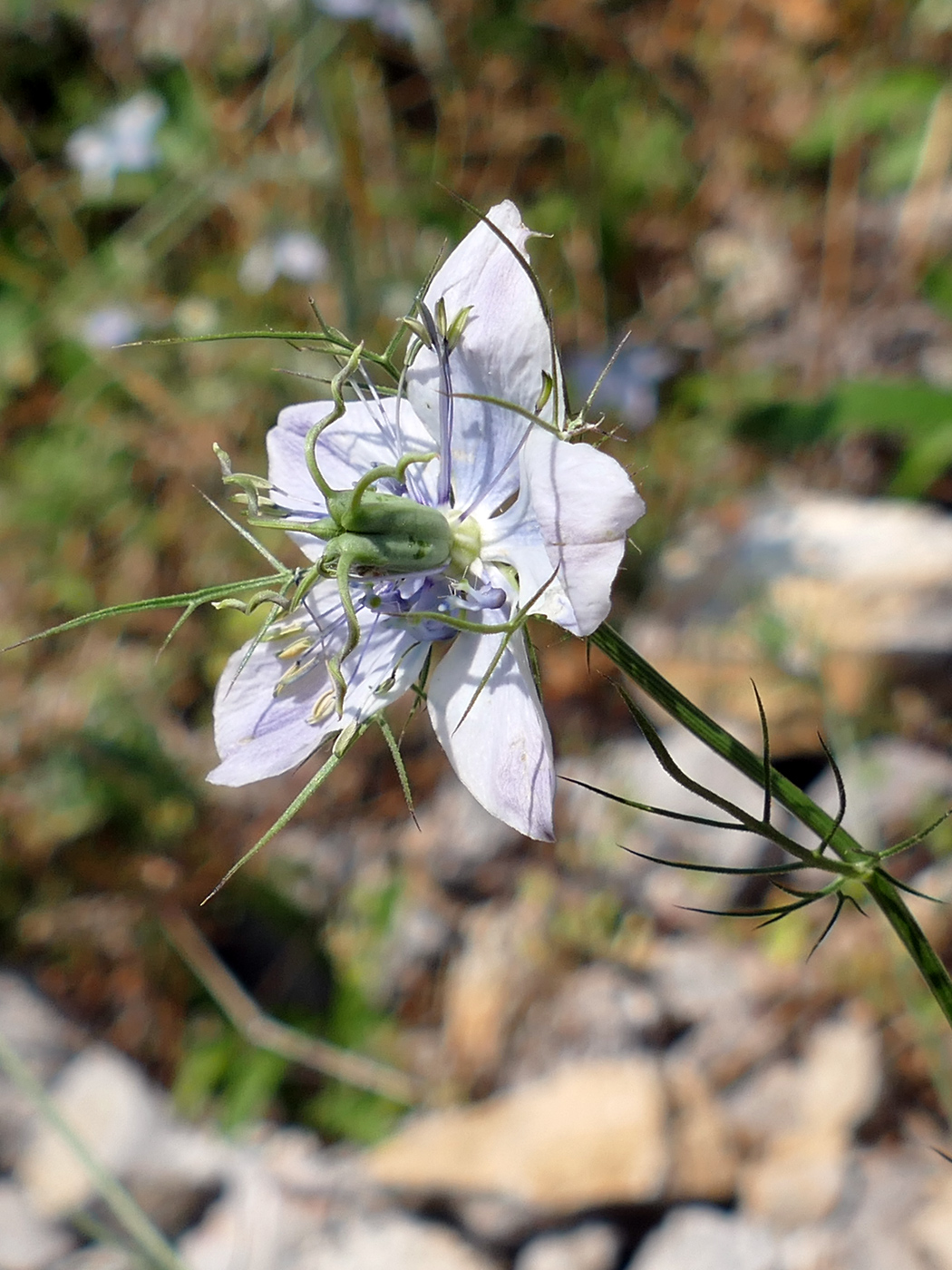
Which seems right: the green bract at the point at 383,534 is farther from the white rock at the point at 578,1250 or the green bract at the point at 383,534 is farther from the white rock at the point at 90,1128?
the white rock at the point at 90,1128

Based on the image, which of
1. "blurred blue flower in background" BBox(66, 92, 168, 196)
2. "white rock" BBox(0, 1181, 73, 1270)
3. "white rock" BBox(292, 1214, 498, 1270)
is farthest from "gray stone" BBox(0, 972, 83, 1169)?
"blurred blue flower in background" BBox(66, 92, 168, 196)

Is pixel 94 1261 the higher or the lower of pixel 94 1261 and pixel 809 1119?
the lower

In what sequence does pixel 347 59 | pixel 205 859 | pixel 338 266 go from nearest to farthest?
pixel 205 859 < pixel 338 266 < pixel 347 59

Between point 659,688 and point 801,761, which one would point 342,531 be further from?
point 801,761

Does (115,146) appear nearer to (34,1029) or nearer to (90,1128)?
(34,1029)

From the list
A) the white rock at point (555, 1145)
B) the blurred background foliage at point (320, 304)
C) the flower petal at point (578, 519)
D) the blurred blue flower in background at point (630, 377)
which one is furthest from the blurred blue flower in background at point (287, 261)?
the flower petal at point (578, 519)

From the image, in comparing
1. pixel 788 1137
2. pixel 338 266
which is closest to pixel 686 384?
pixel 338 266

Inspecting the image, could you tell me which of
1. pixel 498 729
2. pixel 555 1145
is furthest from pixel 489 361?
pixel 555 1145
